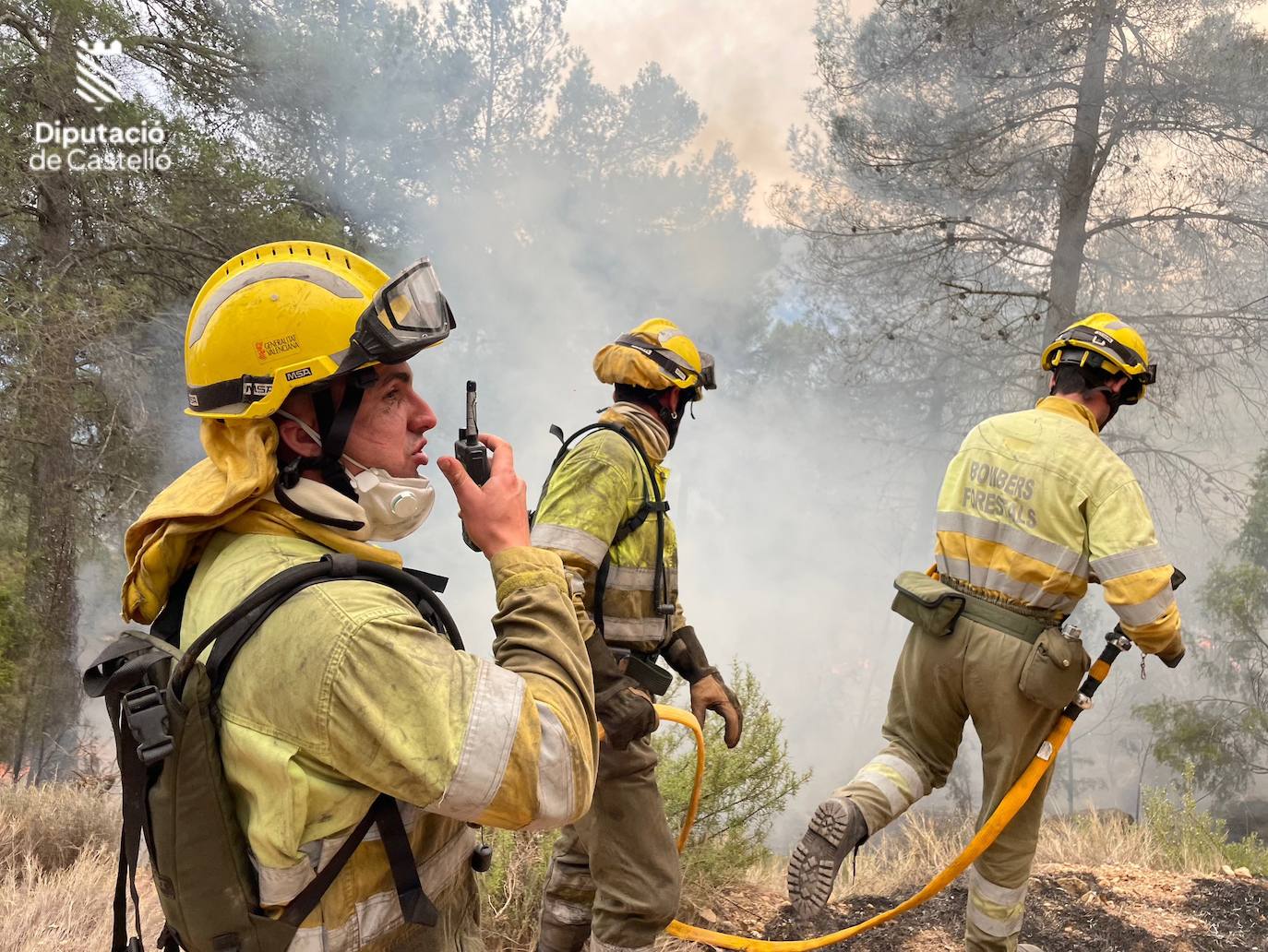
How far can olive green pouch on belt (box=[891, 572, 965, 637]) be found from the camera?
333cm

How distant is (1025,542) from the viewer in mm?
3262

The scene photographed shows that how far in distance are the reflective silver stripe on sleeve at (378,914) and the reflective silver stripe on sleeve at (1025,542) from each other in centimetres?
250

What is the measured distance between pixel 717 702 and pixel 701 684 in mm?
85

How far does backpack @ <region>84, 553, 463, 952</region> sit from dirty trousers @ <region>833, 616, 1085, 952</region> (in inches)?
91.2

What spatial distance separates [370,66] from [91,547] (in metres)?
7.37

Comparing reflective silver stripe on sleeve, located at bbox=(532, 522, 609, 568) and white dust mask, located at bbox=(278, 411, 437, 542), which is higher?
reflective silver stripe on sleeve, located at bbox=(532, 522, 609, 568)

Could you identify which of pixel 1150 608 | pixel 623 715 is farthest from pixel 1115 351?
pixel 623 715

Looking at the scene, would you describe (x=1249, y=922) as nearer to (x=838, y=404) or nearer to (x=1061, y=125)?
(x=1061, y=125)

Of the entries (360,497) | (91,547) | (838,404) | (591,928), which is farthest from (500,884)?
(838,404)

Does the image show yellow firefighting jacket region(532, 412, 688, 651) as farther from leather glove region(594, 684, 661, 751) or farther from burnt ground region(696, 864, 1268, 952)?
burnt ground region(696, 864, 1268, 952)

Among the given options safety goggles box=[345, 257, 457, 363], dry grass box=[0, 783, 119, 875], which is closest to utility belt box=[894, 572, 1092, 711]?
safety goggles box=[345, 257, 457, 363]

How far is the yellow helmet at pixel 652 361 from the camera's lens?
127 inches

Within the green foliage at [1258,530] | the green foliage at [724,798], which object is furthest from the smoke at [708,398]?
the green foliage at [724,798]

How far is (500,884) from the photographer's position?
11.7 ft
